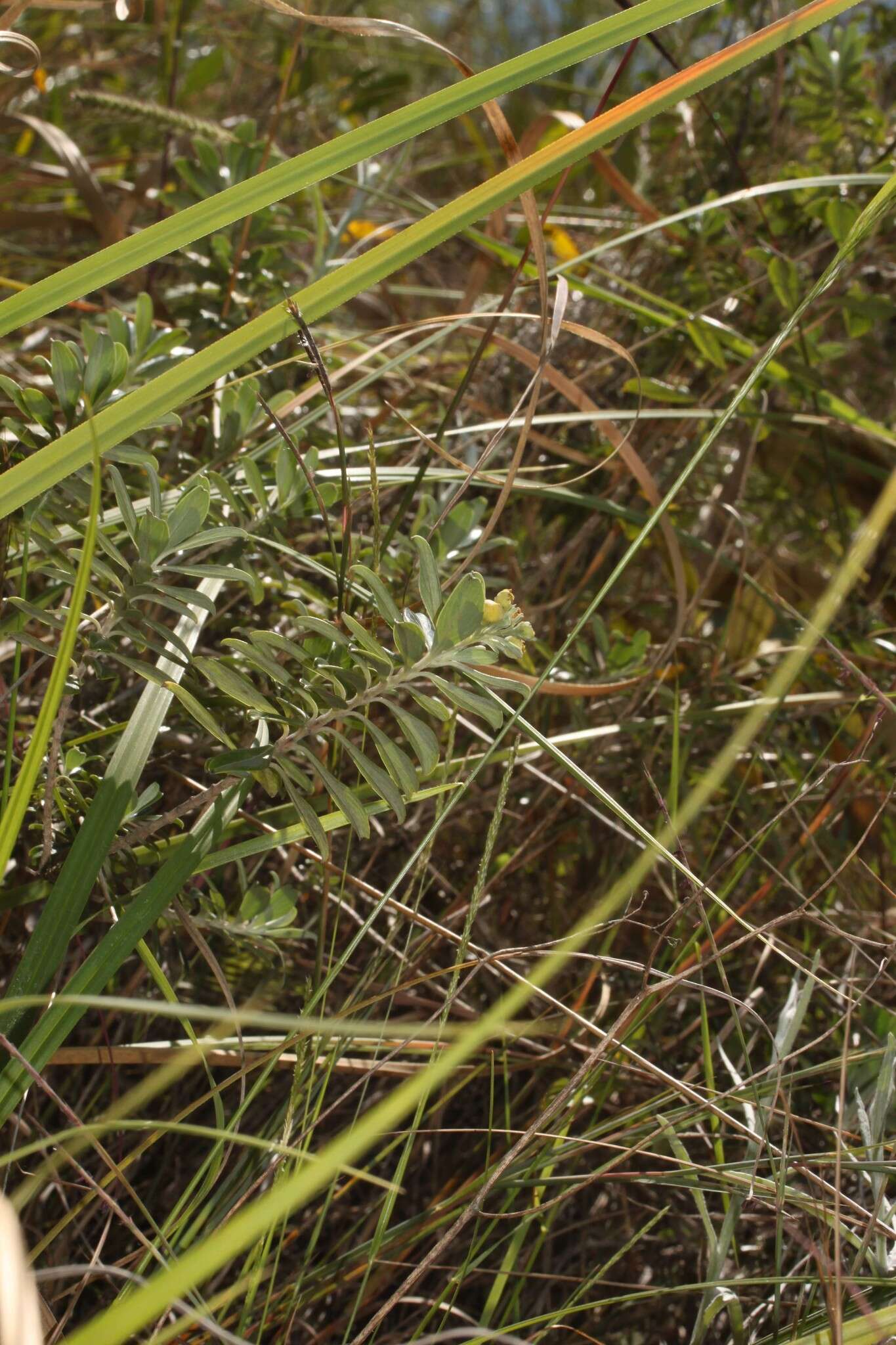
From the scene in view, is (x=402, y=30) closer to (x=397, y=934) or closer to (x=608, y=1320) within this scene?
(x=397, y=934)

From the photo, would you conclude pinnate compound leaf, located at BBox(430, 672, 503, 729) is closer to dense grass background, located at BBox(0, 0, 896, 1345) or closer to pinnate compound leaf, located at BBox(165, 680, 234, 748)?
dense grass background, located at BBox(0, 0, 896, 1345)

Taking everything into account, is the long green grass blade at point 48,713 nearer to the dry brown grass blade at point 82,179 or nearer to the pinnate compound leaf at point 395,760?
the pinnate compound leaf at point 395,760

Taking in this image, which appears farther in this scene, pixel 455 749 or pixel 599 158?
pixel 599 158

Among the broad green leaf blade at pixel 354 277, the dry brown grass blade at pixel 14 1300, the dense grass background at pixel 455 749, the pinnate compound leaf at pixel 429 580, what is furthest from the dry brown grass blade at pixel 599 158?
the dry brown grass blade at pixel 14 1300

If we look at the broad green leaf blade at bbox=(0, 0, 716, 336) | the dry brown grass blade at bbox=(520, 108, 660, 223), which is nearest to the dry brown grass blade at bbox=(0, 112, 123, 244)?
the dry brown grass blade at bbox=(520, 108, 660, 223)

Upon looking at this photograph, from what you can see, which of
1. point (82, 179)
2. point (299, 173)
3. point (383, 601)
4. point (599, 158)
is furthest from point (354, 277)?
point (82, 179)

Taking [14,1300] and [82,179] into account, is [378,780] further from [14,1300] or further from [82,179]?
[82,179]
